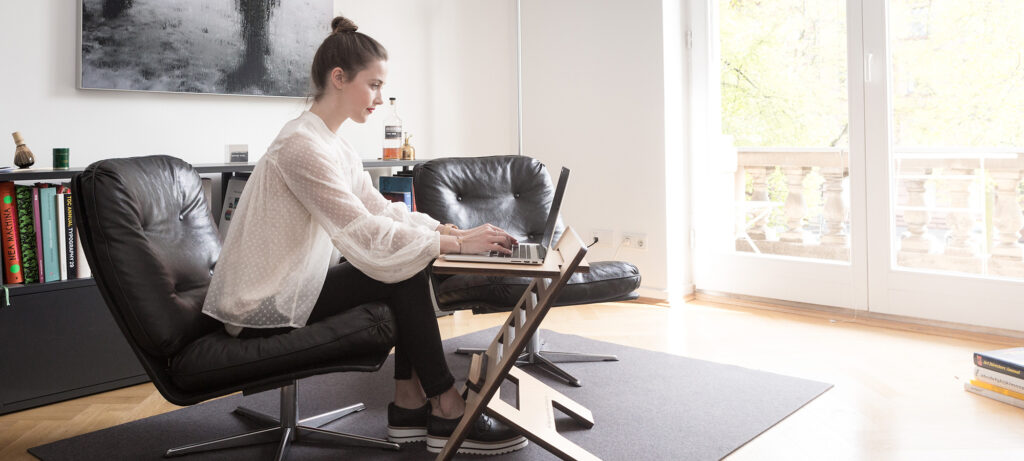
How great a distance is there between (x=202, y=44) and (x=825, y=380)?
A: 108 inches

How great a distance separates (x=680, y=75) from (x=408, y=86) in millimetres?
1437

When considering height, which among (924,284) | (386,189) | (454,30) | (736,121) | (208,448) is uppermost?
(454,30)

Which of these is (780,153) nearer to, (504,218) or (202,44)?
(504,218)

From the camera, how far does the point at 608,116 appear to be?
442cm

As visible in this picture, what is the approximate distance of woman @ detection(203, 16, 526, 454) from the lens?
1982 millimetres

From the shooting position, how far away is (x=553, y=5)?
4602mm

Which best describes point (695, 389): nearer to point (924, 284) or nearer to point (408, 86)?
point (924, 284)

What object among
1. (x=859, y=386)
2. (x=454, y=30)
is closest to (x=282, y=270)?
(x=859, y=386)

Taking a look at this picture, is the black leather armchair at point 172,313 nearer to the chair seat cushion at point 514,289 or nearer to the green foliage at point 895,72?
the chair seat cushion at point 514,289

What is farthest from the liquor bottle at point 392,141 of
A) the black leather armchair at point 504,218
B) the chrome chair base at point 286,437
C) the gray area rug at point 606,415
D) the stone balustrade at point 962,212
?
the stone balustrade at point 962,212

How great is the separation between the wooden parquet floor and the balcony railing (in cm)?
35

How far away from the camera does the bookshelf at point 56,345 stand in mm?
2586

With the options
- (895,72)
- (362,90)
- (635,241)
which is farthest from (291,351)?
(895,72)

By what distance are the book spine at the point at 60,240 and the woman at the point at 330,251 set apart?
1065mm
